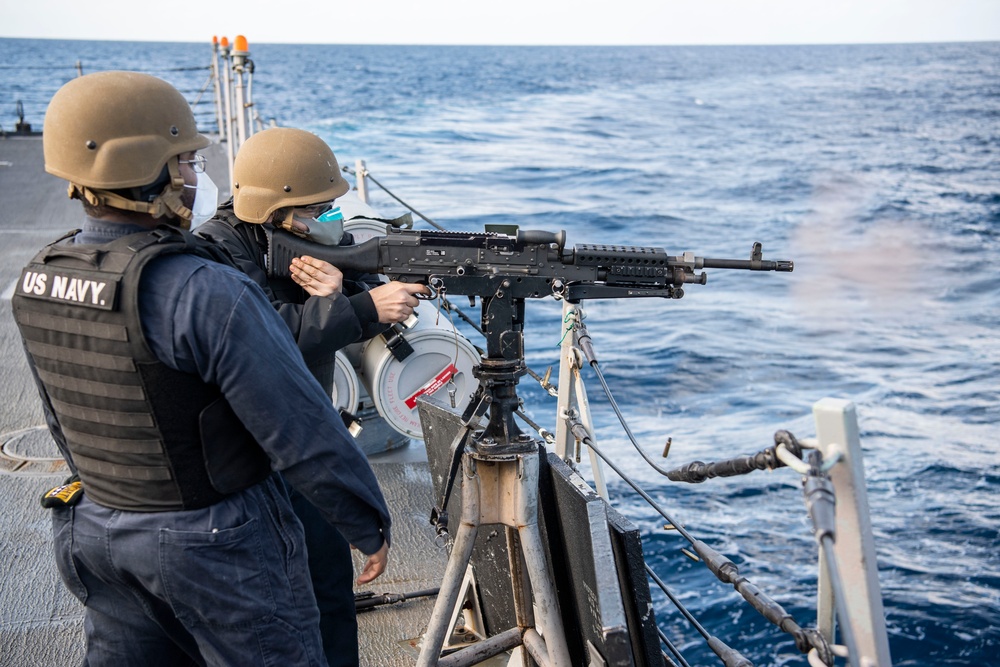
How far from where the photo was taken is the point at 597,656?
275 cm

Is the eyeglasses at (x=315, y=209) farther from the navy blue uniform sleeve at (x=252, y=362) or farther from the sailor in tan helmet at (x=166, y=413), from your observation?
the navy blue uniform sleeve at (x=252, y=362)

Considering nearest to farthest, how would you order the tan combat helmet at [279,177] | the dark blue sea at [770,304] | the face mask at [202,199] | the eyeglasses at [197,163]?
1. the eyeglasses at [197,163]
2. the face mask at [202,199]
3. the tan combat helmet at [279,177]
4. the dark blue sea at [770,304]

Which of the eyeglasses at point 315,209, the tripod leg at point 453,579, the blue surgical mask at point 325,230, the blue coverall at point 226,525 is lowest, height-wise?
the tripod leg at point 453,579

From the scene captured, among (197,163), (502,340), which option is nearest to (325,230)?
(502,340)

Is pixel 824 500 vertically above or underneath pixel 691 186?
above

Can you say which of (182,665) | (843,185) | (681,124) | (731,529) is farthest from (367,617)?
(681,124)

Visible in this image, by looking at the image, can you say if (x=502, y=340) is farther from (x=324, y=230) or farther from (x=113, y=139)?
(x=113, y=139)

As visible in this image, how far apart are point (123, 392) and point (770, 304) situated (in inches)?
669

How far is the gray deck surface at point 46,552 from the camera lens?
3.85m

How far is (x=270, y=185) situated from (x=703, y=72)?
84.2 metres

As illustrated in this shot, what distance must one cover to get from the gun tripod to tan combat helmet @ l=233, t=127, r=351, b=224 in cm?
94

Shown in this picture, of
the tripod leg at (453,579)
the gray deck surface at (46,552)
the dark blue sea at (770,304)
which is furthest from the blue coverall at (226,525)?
the dark blue sea at (770,304)

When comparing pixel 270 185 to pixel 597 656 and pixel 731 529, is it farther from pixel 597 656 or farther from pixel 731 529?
pixel 731 529

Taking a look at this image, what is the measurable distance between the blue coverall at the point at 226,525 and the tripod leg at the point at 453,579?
1.41ft
